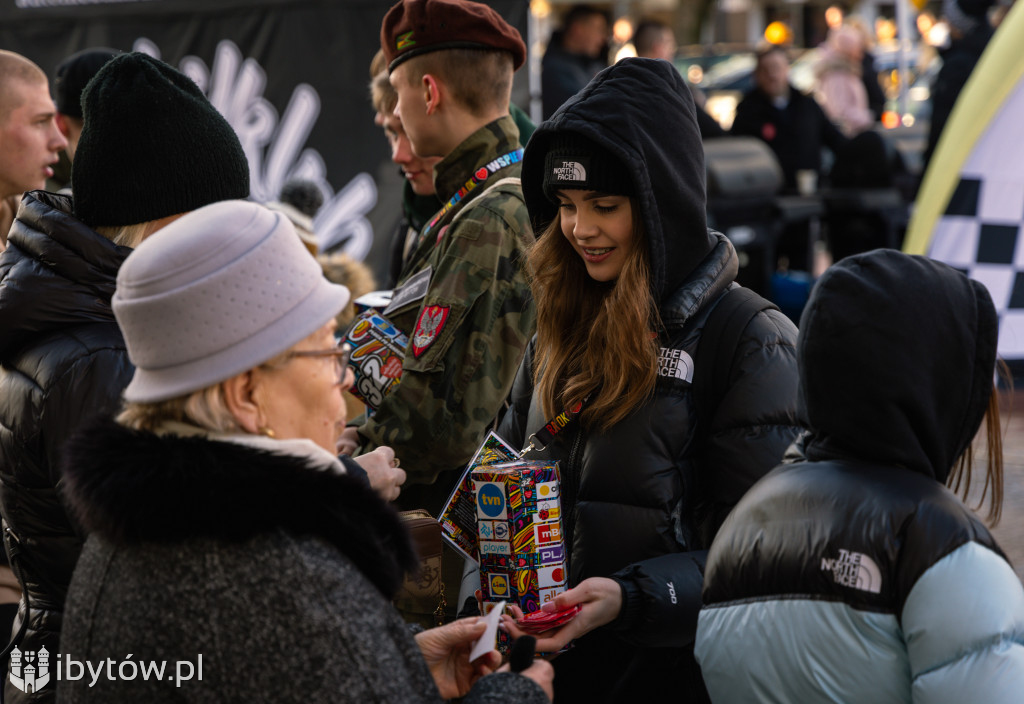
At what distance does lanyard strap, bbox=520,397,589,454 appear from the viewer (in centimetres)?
249

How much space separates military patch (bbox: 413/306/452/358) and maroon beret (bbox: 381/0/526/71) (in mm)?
880

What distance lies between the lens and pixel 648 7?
124ft

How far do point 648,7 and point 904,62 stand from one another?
24989mm

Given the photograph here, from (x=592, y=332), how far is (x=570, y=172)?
0.38 metres

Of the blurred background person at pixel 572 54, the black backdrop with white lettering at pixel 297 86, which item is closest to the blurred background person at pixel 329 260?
the black backdrop with white lettering at pixel 297 86

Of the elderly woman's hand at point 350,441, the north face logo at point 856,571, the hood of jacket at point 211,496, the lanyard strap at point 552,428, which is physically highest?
the hood of jacket at point 211,496

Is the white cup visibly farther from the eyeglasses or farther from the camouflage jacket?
the eyeglasses

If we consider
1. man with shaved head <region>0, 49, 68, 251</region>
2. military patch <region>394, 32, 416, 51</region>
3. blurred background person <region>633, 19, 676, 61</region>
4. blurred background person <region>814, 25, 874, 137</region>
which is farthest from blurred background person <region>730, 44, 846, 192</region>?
man with shaved head <region>0, 49, 68, 251</region>

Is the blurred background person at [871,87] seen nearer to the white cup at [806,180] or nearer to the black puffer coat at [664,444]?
the white cup at [806,180]

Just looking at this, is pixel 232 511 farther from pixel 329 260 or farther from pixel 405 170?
pixel 329 260

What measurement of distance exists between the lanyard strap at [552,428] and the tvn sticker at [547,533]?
320mm

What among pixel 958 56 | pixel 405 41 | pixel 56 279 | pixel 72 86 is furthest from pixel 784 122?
pixel 56 279

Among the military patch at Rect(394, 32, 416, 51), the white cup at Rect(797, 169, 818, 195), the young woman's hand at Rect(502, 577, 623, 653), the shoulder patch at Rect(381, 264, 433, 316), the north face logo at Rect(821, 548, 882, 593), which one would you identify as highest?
the military patch at Rect(394, 32, 416, 51)

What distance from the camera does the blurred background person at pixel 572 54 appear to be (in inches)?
362
